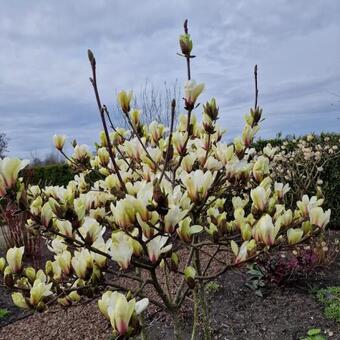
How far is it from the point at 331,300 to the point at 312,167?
2.92m

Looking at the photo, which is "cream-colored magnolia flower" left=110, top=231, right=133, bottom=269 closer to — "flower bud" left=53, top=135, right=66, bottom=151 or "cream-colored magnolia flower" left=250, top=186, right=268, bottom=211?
"cream-colored magnolia flower" left=250, top=186, right=268, bottom=211

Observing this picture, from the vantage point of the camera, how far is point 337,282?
464cm

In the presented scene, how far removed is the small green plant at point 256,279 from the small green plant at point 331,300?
520 millimetres

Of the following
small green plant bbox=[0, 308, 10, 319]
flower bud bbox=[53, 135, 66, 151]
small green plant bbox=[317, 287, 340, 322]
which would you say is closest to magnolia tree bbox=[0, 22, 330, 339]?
flower bud bbox=[53, 135, 66, 151]

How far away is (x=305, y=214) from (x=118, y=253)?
86cm

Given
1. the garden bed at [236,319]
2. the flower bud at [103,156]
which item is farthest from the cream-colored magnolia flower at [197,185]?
the garden bed at [236,319]

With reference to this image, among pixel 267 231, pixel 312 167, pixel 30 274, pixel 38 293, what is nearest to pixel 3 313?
pixel 30 274

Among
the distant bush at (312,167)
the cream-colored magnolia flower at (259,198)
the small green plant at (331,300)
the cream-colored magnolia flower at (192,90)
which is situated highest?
the cream-colored magnolia flower at (192,90)

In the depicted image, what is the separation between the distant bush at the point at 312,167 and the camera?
6.39 meters

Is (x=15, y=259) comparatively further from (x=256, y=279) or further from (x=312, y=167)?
(x=312, y=167)

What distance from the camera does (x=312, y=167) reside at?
6617 millimetres

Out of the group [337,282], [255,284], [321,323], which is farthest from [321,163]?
[321,323]

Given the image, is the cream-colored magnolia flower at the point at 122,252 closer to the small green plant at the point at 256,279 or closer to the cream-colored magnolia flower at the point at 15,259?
the cream-colored magnolia flower at the point at 15,259

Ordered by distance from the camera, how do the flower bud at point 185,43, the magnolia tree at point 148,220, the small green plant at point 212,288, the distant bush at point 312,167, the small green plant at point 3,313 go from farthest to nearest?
the distant bush at point 312,167, the small green plant at point 3,313, the small green plant at point 212,288, the flower bud at point 185,43, the magnolia tree at point 148,220
